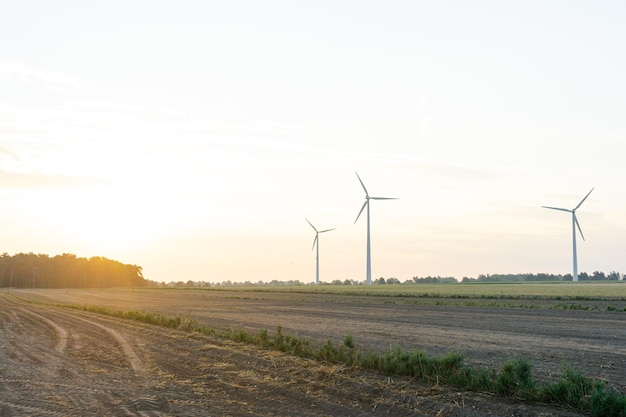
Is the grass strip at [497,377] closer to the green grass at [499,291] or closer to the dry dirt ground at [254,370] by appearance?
the dry dirt ground at [254,370]

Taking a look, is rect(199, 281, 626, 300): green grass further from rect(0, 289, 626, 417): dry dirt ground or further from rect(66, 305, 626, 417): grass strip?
rect(66, 305, 626, 417): grass strip

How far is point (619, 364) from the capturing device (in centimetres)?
1914

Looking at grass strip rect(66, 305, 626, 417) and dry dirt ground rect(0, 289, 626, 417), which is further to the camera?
dry dirt ground rect(0, 289, 626, 417)

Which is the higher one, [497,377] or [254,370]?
[497,377]

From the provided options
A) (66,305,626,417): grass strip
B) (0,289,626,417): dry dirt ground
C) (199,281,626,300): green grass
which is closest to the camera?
(66,305,626,417): grass strip

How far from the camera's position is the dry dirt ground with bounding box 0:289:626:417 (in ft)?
46.2

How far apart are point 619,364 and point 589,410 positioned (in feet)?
24.3

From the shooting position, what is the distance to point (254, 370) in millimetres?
19000

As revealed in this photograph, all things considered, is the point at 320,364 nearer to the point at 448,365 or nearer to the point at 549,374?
the point at 448,365

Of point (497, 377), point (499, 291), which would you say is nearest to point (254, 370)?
point (497, 377)

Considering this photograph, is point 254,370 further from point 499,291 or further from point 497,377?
point 499,291

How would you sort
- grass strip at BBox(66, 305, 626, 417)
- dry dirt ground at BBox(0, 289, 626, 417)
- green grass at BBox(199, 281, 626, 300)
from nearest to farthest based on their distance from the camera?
grass strip at BBox(66, 305, 626, 417) → dry dirt ground at BBox(0, 289, 626, 417) → green grass at BBox(199, 281, 626, 300)

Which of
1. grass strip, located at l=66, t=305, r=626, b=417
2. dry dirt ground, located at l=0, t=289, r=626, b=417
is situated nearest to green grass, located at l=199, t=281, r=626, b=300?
dry dirt ground, located at l=0, t=289, r=626, b=417

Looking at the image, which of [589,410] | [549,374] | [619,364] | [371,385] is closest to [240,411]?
[371,385]
